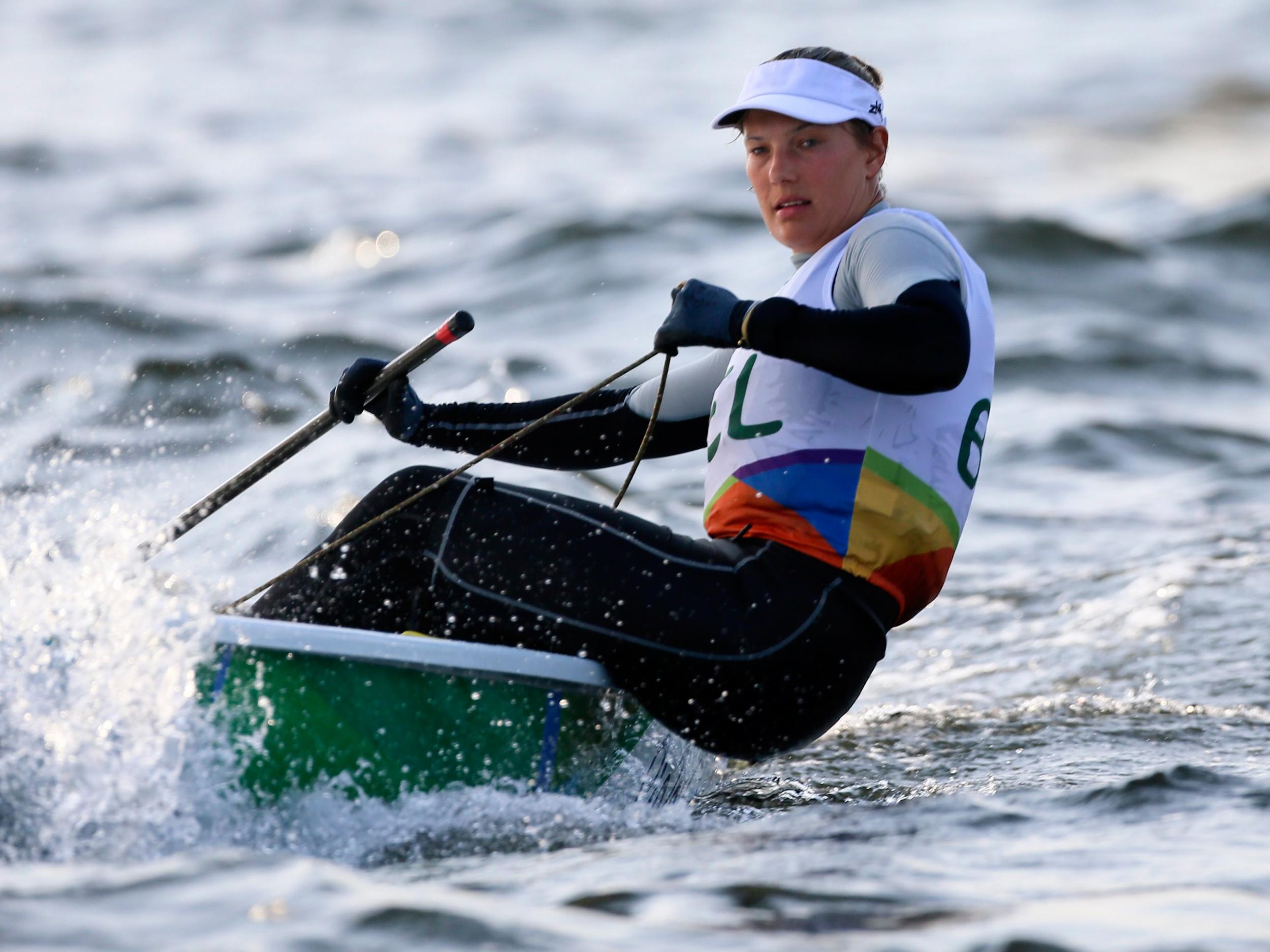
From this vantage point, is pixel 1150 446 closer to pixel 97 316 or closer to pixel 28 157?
pixel 97 316

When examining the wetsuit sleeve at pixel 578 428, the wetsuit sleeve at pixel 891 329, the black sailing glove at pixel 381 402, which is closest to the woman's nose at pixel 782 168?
the wetsuit sleeve at pixel 891 329

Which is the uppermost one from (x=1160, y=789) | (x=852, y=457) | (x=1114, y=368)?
(x=1114, y=368)

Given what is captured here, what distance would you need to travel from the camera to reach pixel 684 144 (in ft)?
52.4

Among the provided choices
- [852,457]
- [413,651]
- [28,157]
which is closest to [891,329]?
[852,457]

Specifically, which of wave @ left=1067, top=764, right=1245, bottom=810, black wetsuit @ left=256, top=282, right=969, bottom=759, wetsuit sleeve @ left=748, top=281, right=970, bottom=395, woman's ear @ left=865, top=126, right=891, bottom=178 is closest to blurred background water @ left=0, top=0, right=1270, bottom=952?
wave @ left=1067, top=764, right=1245, bottom=810

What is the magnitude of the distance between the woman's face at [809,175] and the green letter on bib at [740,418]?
25 centimetres

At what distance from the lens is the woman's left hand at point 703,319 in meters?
2.69

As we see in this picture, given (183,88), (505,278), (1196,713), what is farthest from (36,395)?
(183,88)

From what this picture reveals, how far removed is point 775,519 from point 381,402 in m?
0.96

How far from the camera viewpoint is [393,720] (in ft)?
8.53

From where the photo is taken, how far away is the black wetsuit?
2.71m

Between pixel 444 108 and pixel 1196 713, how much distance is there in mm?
15793

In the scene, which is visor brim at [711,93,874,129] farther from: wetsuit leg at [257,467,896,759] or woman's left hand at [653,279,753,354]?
wetsuit leg at [257,467,896,759]

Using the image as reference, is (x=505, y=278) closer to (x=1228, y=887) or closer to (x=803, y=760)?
(x=803, y=760)
